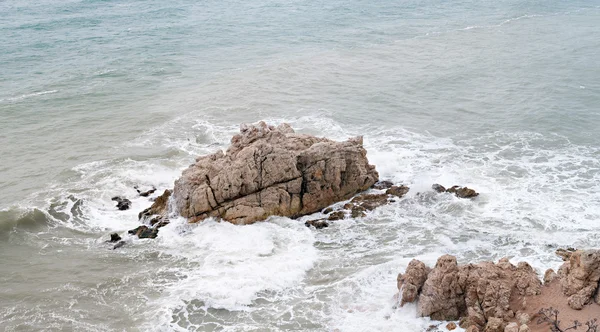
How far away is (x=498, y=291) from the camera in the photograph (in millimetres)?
17719

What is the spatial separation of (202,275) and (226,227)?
11.5 feet

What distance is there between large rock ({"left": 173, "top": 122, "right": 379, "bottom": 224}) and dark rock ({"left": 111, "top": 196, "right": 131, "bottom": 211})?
297 cm

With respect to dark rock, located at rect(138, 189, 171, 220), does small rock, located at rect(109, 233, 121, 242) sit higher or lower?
lower

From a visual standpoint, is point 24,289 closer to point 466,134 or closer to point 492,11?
point 466,134

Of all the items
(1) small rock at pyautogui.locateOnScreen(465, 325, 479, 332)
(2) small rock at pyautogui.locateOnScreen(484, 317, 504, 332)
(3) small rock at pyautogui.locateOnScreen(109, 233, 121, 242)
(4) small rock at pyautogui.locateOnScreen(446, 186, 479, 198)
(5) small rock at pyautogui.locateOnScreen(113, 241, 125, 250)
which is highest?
(2) small rock at pyautogui.locateOnScreen(484, 317, 504, 332)

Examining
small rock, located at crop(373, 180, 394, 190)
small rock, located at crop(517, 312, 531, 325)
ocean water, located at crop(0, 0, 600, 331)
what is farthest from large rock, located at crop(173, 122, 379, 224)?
small rock, located at crop(517, 312, 531, 325)

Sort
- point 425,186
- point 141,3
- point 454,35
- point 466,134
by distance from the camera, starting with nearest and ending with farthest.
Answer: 1. point 425,186
2. point 466,134
3. point 454,35
4. point 141,3

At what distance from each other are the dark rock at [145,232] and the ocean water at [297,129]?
0.40 metres

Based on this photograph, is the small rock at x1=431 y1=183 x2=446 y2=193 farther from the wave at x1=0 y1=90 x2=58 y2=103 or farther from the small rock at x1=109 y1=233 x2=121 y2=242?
the wave at x1=0 y1=90 x2=58 y2=103

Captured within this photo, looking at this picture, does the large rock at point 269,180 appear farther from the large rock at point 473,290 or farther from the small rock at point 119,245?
the large rock at point 473,290

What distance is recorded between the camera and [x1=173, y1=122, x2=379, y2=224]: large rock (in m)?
26.1

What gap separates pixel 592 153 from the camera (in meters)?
32.1

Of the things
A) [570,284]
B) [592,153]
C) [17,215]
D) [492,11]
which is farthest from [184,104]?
[492,11]

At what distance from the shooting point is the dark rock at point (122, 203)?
92.0ft
